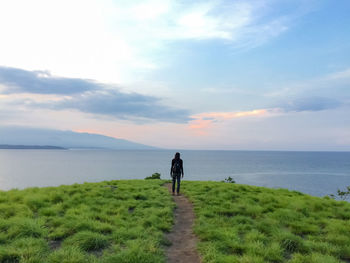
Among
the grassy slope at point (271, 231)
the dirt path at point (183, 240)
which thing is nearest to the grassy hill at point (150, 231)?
the grassy slope at point (271, 231)

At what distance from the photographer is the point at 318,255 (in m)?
7.37

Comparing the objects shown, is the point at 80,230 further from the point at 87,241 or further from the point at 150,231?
the point at 150,231

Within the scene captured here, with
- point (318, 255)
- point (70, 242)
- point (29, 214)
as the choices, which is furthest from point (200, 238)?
point (29, 214)

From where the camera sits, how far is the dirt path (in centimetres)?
741

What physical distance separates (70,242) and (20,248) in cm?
149

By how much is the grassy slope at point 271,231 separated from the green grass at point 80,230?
210 cm

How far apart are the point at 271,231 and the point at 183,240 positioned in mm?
4060

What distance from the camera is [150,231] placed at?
9.33m

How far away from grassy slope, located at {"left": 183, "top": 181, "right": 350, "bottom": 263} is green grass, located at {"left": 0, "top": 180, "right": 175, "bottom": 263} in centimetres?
210

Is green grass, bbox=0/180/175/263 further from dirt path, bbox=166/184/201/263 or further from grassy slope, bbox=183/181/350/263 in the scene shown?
grassy slope, bbox=183/181/350/263

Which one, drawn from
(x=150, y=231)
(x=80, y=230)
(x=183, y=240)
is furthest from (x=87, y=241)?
(x=183, y=240)

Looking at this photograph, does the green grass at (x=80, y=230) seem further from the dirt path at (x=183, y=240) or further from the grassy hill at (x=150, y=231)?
the dirt path at (x=183, y=240)

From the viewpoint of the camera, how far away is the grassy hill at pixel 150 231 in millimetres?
7050

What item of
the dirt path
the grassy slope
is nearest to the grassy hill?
the grassy slope
